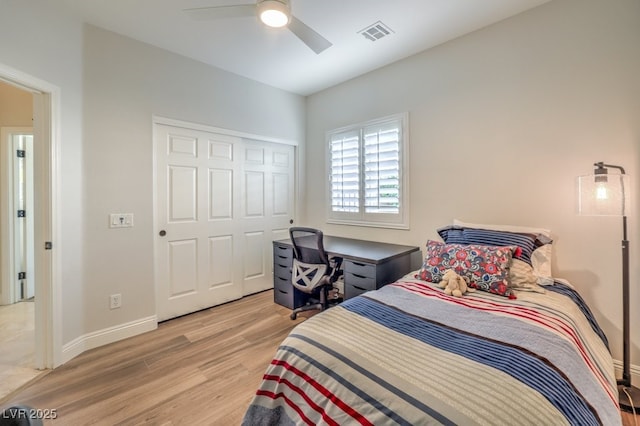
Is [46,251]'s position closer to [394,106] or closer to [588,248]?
[394,106]

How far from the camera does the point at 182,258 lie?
313 centimetres

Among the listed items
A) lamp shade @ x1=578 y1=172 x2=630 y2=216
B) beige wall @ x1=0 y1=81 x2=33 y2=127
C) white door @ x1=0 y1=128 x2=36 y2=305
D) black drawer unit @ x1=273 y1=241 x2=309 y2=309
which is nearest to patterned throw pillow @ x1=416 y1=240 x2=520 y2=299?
lamp shade @ x1=578 y1=172 x2=630 y2=216

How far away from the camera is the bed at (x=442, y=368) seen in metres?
0.94

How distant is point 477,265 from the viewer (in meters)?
1.99

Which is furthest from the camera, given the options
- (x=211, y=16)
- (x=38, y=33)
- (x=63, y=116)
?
(x=63, y=116)

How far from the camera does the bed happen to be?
0.94 metres

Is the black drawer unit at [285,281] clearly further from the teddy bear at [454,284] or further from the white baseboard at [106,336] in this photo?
the teddy bear at [454,284]

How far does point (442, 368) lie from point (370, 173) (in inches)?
103

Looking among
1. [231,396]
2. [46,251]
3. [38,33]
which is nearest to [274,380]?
[231,396]

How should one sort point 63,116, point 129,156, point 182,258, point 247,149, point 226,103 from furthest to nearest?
point 247,149
point 226,103
point 182,258
point 129,156
point 63,116

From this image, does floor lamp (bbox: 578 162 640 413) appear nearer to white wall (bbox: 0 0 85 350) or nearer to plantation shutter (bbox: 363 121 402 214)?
plantation shutter (bbox: 363 121 402 214)

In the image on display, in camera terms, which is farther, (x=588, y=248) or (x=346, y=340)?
(x=588, y=248)

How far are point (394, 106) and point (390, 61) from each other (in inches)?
19.6

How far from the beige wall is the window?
372 centimetres
